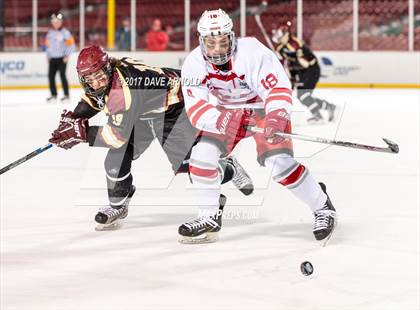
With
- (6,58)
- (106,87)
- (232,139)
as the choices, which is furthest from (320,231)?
Answer: (6,58)

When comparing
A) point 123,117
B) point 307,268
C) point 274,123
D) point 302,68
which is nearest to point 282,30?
point 302,68

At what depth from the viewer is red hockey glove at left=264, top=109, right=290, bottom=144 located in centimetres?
350

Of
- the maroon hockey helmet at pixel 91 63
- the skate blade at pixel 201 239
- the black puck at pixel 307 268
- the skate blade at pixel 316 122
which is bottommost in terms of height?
the skate blade at pixel 316 122

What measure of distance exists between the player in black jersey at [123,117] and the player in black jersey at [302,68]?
462 centimetres

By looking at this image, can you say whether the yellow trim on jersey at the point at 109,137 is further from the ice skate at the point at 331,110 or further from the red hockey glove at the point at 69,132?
the ice skate at the point at 331,110

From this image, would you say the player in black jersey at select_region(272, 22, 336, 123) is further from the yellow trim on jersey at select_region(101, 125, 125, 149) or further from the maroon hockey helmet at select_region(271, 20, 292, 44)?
the yellow trim on jersey at select_region(101, 125, 125, 149)

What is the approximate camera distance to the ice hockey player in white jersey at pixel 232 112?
3568mm

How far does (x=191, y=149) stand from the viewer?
4109 millimetres

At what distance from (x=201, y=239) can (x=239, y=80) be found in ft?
2.12

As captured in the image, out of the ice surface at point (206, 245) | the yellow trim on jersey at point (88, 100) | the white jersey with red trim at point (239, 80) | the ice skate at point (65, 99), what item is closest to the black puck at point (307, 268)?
the ice surface at point (206, 245)

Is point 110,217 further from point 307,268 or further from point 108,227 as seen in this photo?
point 307,268

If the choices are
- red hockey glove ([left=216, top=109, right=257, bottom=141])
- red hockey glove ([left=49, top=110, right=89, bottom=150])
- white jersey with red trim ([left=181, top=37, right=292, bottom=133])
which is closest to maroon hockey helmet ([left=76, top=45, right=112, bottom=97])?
red hockey glove ([left=49, top=110, right=89, bottom=150])

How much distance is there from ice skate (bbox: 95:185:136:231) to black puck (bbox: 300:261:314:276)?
1.19m

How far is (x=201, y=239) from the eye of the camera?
3.80 meters
